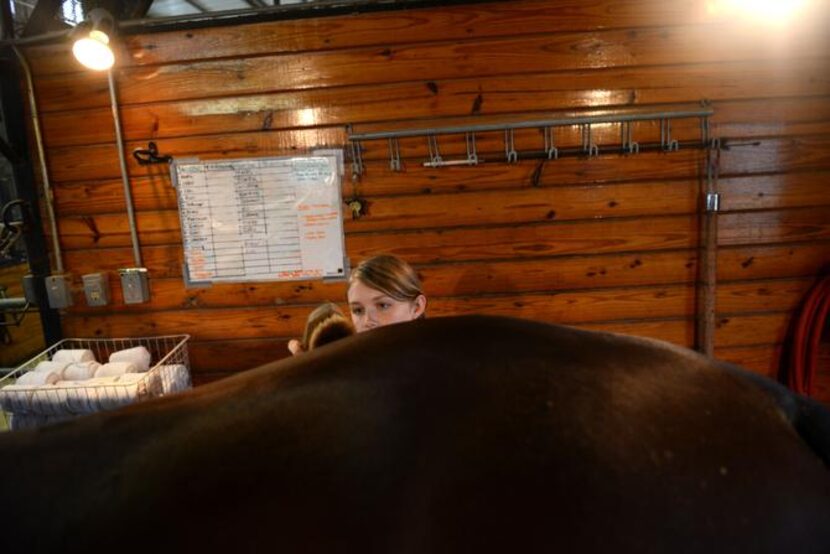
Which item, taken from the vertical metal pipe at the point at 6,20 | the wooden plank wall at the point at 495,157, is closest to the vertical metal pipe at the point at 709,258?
the wooden plank wall at the point at 495,157

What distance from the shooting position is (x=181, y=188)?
253 centimetres

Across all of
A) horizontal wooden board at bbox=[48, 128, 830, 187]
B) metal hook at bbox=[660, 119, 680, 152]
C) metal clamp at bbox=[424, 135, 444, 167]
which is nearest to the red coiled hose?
horizontal wooden board at bbox=[48, 128, 830, 187]

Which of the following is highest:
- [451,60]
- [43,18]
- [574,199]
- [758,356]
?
[43,18]

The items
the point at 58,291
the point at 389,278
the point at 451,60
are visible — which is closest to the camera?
the point at 389,278

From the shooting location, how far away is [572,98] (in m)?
2.41

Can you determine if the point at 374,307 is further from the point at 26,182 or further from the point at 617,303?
the point at 26,182

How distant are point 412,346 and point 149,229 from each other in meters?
2.45

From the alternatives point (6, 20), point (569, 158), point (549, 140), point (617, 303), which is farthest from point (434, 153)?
point (6, 20)

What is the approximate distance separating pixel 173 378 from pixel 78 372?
0.37 m

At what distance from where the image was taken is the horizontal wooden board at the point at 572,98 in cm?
239

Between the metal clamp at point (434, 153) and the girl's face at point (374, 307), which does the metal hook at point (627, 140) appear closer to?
the metal clamp at point (434, 153)

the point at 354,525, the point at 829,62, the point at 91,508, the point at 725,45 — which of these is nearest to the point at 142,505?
the point at 91,508

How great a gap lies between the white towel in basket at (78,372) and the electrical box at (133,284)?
0.43 m

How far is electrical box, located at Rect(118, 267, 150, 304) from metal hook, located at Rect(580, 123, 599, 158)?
2229mm
